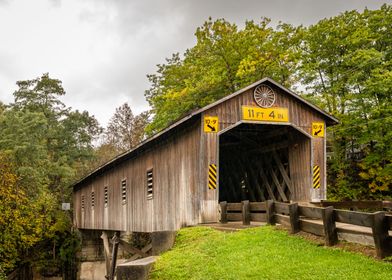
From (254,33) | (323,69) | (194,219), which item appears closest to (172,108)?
(254,33)

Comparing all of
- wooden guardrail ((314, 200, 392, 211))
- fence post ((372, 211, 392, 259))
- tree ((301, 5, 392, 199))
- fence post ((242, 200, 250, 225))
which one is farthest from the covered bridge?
tree ((301, 5, 392, 199))

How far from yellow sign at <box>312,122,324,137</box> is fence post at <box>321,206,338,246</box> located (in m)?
6.88

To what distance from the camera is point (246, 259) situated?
7.56 meters

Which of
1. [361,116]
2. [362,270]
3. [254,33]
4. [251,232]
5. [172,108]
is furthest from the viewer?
[172,108]

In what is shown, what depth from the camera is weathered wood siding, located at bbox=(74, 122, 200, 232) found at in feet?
44.0

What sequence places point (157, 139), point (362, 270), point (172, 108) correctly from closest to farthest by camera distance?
point (362, 270) < point (157, 139) < point (172, 108)

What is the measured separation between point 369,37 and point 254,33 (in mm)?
6349

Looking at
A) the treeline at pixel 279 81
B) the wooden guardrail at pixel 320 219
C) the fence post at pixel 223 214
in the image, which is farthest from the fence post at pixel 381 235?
the treeline at pixel 279 81

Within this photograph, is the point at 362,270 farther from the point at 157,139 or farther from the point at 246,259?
the point at 157,139

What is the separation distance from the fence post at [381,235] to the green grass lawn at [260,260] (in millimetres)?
212

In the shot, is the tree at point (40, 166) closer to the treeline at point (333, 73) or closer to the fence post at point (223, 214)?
the treeline at point (333, 73)

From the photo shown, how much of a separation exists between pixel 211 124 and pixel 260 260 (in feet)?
20.0

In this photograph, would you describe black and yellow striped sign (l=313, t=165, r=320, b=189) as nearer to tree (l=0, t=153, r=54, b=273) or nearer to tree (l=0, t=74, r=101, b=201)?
tree (l=0, t=153, r=54, b=273)

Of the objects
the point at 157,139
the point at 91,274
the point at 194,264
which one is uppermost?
the point at 157,139
